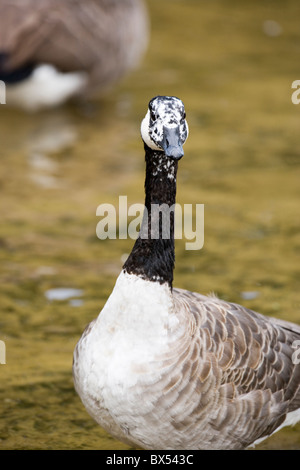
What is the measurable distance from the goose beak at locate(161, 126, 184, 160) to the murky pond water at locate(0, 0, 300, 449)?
150 centimetres

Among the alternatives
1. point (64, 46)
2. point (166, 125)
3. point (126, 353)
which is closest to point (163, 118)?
point (166, 125)

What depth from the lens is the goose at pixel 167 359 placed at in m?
3.44

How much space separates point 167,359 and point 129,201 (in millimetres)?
3339

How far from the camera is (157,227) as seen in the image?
12.1 ft

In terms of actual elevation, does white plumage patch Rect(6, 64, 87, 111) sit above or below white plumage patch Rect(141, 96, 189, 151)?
above

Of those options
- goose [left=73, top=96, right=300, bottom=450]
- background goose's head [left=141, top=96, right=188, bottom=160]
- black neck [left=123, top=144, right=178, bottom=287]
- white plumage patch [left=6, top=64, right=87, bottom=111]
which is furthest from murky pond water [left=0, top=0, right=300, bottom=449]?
background goose's head [left=141, top=96, right=188, bottom=160]

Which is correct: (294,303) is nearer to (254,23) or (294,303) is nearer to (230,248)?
(230,248)

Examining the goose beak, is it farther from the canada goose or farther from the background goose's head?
the canada goose

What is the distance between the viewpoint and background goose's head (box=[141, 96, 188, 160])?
3.37m

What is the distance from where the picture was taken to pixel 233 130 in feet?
27.0

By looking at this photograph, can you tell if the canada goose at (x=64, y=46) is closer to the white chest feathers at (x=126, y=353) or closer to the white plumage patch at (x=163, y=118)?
the white plumage patch at (x=163, y=118)

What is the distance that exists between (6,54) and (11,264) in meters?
2.62

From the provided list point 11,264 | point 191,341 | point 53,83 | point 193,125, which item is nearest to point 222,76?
point 193,125

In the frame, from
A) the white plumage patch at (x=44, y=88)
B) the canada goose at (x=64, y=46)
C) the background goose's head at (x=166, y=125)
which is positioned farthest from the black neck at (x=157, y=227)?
the white plumage patch at (x=44, y=88)
